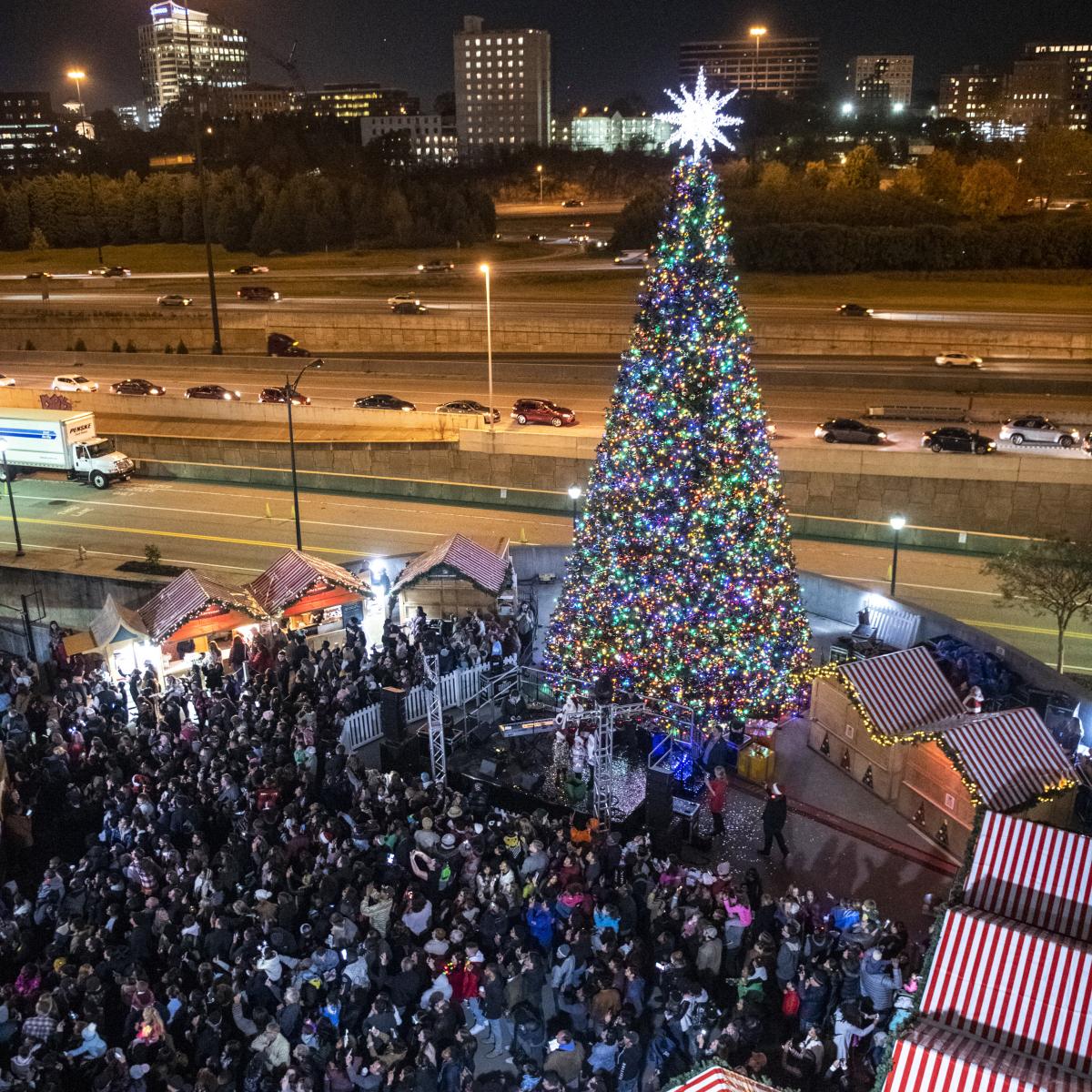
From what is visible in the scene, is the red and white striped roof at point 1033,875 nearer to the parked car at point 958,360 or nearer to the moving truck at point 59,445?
the moving truck at point 59,445

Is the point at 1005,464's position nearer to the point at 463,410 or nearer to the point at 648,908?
the point at 463,410

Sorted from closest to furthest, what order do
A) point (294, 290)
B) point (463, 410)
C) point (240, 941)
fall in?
point (240, 941) → point (463, 410) → point (294, 290)

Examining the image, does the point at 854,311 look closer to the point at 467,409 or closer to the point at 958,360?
the point at 958,360

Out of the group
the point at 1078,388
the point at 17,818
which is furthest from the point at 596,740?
the point at 1078,388

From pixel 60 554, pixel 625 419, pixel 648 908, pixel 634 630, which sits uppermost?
pixel 625 419

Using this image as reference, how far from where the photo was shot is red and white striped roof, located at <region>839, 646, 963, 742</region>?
14.9m

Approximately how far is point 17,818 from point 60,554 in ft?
53.6

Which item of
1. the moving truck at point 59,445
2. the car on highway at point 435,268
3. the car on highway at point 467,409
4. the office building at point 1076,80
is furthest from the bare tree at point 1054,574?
the office building at point 1076,80

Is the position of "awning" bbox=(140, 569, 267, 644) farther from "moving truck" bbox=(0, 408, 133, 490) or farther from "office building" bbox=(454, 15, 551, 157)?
"office building" bbox=(454, 15, 551, 157)

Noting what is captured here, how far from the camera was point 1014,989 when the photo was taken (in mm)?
8688

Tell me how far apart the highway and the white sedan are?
10778 millimetres

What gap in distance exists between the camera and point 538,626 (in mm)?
21844

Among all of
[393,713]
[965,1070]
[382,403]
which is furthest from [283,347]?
[965,1070]

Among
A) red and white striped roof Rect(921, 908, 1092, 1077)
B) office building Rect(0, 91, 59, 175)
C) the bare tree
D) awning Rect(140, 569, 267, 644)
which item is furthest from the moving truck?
office building Rect(0, 91, 59, 175)
